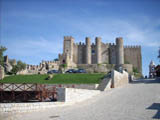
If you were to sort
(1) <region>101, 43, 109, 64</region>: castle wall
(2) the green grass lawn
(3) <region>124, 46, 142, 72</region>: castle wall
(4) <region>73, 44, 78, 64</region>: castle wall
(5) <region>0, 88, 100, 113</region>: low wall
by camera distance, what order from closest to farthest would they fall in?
(5) <region>0, 88, 100, 113</region>: low wall < (2) the green grass lawn < (4) <region>73, 44, 78, 64</region>: castle wall < (1) <region>101, 43, 109, 64</region>: castle wall < (3) <region>124, 46, 142, 72</region>: castle wall

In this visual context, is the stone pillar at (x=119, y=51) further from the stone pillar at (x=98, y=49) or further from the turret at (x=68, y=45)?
the turret at (x=68, y=45)

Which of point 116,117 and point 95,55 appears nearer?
point 116,117

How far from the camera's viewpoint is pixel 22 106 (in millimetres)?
12000

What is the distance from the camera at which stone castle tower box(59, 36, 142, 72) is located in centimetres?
6750

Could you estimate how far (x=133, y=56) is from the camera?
70.3 metres

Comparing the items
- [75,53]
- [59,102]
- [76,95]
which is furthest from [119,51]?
[59,102]

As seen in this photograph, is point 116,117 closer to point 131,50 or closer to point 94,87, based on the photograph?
point 94,87

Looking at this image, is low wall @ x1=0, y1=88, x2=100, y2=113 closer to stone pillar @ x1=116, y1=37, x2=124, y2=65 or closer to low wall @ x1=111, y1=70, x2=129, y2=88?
low wall @ x1=111, y1=70, x2=129, y2=88

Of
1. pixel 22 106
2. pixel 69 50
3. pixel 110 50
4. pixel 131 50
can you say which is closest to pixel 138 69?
pixel 131 50

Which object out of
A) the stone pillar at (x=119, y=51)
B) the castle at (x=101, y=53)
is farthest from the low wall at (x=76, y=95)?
the stone pillar at (x=119, y=51)

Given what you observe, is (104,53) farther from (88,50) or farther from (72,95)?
(72,95)

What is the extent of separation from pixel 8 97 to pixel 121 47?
55.6 metres

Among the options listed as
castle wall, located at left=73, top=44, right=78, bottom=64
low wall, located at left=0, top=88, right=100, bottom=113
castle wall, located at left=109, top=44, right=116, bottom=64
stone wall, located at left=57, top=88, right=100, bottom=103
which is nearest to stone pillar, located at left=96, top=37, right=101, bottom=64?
castle wall, located at left=109, top=44, right=116, bottom=64

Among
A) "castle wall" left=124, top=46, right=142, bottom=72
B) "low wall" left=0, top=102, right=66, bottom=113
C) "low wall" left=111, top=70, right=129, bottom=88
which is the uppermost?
"castle wall" left=124, top=46, right=142, bottom=72
